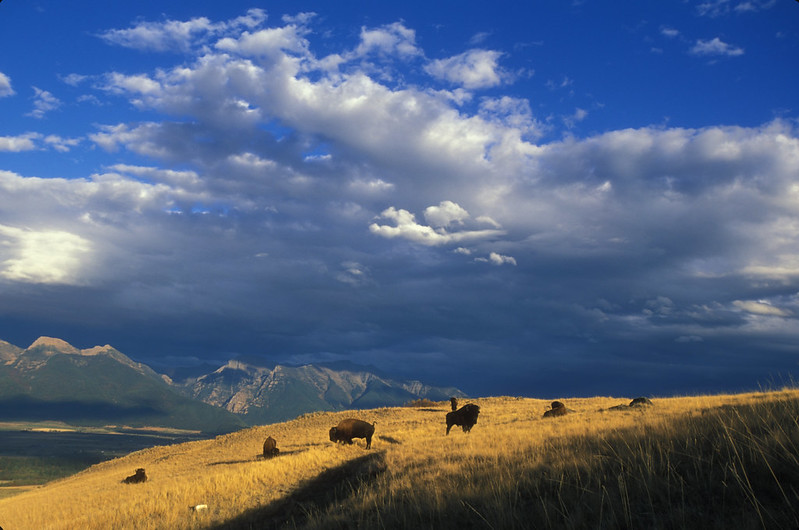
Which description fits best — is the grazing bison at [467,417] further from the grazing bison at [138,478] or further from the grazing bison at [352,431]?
the grazing bison at [138,478]

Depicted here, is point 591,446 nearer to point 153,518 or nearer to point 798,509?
point 798,509

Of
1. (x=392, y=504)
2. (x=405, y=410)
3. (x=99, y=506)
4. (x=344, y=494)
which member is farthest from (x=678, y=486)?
(x=405, y=410)

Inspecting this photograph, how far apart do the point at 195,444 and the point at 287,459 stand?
3307 cm

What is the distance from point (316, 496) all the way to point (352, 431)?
10.2m

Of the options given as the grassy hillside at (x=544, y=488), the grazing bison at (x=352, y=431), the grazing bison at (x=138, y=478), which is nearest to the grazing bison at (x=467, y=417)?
the grazing bison at (x=352, y=431)

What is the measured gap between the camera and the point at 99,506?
2133 centimetres

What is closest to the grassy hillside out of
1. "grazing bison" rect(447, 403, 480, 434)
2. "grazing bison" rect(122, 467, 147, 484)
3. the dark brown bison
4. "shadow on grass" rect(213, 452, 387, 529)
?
"shadow on grass" rect(213, 452, 387, 529)

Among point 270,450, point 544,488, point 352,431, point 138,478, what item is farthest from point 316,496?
point 138,478

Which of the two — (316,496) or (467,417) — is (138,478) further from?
(467,417)

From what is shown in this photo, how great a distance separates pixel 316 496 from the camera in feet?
52.4

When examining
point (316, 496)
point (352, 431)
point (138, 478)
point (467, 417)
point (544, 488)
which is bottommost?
point (138, 478)

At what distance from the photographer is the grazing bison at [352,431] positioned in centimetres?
2562

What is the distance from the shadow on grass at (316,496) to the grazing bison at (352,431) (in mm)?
5875

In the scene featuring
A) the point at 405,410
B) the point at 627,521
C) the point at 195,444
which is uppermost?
the point at 627,521
